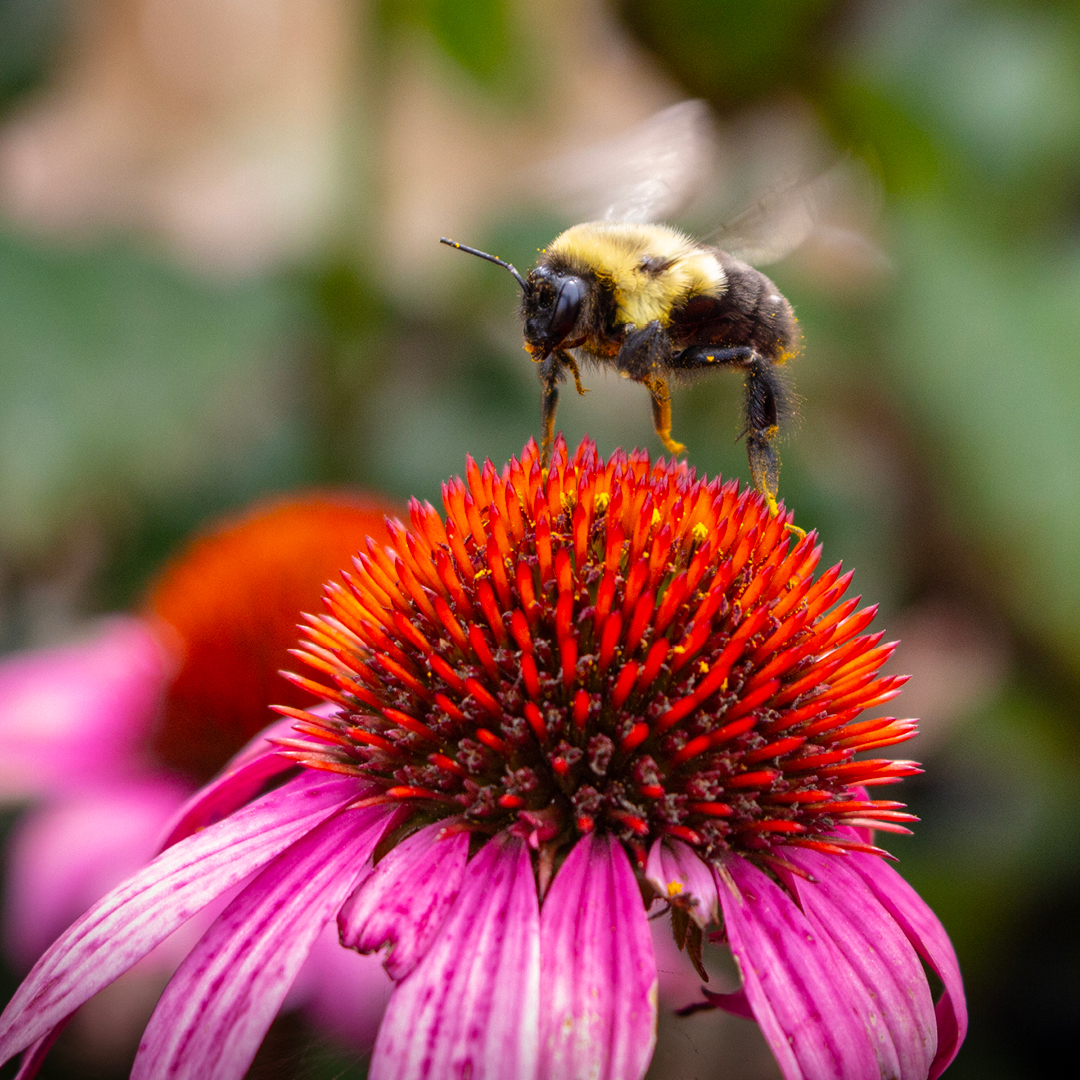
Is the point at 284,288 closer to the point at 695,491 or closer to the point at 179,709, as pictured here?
the point at 179,709

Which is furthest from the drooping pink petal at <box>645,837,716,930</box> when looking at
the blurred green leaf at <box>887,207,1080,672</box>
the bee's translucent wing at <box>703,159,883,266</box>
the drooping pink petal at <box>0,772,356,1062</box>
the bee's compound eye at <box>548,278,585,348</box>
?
the blurred green leaf at <box>887,207,1080,672</box>

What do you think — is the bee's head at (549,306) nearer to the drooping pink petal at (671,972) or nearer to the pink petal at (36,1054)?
the drooping pink petal at (671,972)

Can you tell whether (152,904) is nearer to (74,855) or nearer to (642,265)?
(642,265)

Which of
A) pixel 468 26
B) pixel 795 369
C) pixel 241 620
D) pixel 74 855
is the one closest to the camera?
pixel 74 855

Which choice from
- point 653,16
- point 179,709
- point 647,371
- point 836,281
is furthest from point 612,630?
point 836,281

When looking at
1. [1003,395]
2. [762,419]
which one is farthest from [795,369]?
[762,419]

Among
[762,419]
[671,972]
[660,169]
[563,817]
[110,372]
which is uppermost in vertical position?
[660,169]
